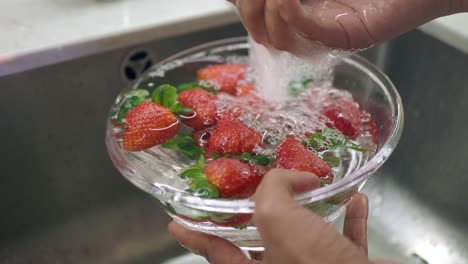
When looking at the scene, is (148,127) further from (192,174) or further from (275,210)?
(275,210)

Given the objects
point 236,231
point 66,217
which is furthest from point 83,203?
point 236,231

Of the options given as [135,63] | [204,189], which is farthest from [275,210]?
[135,63]

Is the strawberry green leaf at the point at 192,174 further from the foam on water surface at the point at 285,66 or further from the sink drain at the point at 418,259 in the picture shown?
the sink drain at the point at 418,259

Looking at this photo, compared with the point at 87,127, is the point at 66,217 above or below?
below

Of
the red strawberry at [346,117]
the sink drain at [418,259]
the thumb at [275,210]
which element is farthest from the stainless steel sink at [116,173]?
the thumb at [275,210]

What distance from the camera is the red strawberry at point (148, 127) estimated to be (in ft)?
1.87

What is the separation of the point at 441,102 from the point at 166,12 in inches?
16.4

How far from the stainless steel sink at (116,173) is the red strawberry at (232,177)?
12.4 inches

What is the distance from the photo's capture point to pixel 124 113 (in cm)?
61

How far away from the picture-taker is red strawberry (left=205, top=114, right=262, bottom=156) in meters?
0.54

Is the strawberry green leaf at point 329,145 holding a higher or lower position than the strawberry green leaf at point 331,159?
higher

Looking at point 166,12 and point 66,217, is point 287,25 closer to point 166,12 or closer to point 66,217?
point 166,12

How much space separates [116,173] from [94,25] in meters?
0.22

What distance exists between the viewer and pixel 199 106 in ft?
1.98
